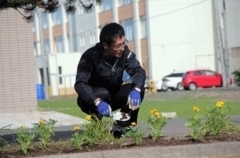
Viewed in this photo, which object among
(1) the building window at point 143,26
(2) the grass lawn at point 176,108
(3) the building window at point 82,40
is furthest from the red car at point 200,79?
(2) the grass lawn at point 176,108

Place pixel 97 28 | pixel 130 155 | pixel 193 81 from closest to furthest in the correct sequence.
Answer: pixel 130 155, pixel 193 81, pixel 97 28

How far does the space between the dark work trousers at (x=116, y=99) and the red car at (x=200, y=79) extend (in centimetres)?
5624

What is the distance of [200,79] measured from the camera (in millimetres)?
66062

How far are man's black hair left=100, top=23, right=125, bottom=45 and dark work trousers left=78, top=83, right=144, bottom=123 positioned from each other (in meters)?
0.66

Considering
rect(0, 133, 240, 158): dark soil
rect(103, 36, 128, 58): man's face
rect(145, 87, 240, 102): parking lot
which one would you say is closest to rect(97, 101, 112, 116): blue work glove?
rect(0, 133, 240, 158): dark soil

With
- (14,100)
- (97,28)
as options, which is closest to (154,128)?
(14,100)

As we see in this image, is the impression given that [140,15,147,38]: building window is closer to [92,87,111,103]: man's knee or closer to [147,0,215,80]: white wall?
[147,0,215,80]: white wall

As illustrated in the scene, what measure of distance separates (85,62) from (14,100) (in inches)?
639

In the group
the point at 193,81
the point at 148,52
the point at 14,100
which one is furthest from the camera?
the point at 148,52

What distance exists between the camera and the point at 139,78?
919 cm

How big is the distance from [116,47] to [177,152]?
4.67 feet

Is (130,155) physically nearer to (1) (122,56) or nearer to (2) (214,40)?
(1) (122,56)

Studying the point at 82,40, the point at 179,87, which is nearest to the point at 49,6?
the point at 179,87

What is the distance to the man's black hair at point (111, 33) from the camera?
9031 millimetres
